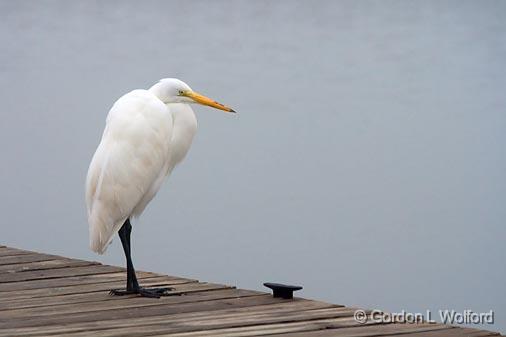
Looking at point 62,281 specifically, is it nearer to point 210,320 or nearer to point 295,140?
point 210,320

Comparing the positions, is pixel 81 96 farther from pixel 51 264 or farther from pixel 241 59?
pixel 51 264

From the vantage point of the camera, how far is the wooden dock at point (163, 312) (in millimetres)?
3133

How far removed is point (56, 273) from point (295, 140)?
5219 millimetres

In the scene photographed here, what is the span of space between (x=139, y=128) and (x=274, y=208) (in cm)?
479

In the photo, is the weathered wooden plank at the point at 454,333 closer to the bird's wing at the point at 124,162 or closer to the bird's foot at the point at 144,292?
the bird's foot at the point at 144,292

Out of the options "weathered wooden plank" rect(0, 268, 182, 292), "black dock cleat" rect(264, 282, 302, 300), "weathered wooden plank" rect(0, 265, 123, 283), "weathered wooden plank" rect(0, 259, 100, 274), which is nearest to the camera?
"black dock cleat" rect(264, 282, 302, 300)

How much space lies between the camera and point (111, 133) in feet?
12.5

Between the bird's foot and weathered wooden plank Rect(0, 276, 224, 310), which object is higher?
the bird's foot

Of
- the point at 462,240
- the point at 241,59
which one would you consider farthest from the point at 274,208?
the point at 241,59

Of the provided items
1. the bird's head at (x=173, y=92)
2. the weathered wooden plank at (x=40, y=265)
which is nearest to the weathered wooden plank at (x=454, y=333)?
the bird's head at (x=173, y=92)

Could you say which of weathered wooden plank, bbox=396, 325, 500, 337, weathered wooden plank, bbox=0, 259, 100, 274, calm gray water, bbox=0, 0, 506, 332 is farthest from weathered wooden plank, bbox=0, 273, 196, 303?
calm gray water, bbox=0, 0, 506, 332

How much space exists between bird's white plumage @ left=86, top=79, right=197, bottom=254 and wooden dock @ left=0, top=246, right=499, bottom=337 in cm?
24

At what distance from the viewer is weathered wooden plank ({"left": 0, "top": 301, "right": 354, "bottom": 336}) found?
3.17 metres

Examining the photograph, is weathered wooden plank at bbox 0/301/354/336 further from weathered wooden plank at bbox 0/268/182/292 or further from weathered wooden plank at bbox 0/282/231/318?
weathered wooden plank at bbox 0/268/182/292
